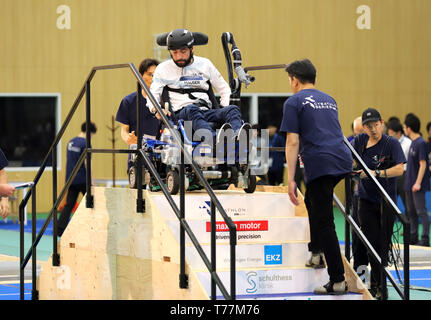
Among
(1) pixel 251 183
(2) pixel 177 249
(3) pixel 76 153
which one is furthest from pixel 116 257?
(3) pixel 76 153

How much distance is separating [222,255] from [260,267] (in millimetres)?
330

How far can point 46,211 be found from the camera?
64.1 feet

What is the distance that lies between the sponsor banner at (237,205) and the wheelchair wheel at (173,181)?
64mm

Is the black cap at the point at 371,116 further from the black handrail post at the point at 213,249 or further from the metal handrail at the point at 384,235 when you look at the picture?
the black handrail post at the point at 213,249

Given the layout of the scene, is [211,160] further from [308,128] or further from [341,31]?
[341,31]

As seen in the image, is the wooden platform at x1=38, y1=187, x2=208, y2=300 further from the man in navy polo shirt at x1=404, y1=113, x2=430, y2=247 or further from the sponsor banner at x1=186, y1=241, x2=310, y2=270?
the man in navy polo shirt at x1=404, y1=113, x2=430, y2=247

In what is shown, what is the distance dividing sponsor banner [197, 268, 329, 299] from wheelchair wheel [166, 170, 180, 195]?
3.30 feet

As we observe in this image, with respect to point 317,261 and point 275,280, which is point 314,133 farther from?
point 275,280

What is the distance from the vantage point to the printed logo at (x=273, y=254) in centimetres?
718

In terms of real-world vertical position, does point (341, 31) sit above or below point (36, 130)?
above

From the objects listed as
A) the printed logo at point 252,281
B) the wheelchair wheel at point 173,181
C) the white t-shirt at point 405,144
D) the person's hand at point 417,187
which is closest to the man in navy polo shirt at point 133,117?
the wheelchair wheel at point 173,181

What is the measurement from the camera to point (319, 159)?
675 cm

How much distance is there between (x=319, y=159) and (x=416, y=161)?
729 cm
